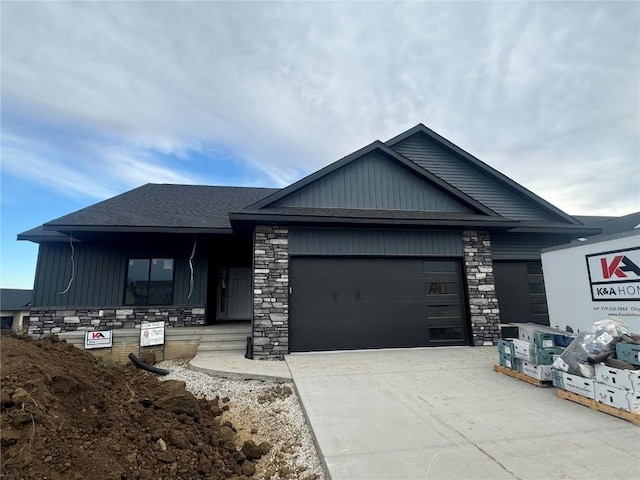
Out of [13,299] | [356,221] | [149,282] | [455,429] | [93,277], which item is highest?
[356,221]

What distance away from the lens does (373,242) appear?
730 cm

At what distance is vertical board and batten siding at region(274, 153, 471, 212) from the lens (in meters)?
7.54

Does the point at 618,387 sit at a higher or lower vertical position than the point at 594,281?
lower

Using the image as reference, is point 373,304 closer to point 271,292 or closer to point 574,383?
point 271,292

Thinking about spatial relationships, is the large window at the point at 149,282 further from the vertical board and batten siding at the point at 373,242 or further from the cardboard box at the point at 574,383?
the cardboard box at the point at 574,383

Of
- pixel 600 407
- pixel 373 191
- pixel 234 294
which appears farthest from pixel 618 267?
pixel 234 294

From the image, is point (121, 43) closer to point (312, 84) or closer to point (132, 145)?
point (132, 145)

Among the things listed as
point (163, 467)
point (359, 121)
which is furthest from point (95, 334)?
point (359, 121)

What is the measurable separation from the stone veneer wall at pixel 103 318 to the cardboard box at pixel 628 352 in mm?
8510

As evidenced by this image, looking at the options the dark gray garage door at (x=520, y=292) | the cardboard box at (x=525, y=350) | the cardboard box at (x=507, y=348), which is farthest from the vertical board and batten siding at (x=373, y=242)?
the cardboard box at (x=525, y=350)

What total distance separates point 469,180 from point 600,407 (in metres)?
8.28

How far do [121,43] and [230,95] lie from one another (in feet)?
10.8

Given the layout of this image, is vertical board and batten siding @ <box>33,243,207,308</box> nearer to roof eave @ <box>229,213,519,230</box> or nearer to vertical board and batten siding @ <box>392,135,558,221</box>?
roof eave @ <box>229,213,519,230</box>

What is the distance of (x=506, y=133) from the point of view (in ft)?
39.7
